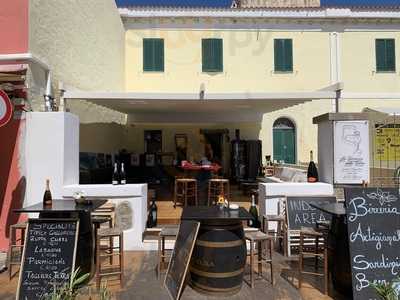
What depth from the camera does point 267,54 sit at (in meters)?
13.4

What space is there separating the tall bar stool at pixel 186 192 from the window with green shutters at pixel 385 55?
32.3 ft

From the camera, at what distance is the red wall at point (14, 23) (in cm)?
565

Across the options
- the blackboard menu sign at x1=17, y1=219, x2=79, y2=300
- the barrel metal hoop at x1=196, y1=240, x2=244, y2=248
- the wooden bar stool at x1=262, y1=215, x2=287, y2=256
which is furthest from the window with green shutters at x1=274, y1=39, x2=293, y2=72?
the blackboard menu sign at x1=17, y1=219, x2=79, y2=300

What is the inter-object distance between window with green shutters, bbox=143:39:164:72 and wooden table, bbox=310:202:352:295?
34.5 feet

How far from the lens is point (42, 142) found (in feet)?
18.3

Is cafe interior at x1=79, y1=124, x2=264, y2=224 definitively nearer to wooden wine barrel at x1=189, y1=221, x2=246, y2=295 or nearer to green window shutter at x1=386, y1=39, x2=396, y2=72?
wooden wine barrel at x1=189, y1=221, x2=246, y2=295

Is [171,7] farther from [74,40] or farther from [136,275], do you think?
[136,275]

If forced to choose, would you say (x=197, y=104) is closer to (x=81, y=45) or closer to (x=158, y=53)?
(x=81, y=45)

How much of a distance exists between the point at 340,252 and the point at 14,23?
597cm

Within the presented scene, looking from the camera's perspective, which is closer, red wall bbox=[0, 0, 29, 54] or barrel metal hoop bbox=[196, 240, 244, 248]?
barrel metal hoop bbox=[196, 240, 244, 248]

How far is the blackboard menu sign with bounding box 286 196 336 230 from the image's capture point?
5332mm

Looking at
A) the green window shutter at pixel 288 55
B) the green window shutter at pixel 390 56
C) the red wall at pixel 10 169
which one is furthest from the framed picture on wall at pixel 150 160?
the green window shutter at pixel 390 56

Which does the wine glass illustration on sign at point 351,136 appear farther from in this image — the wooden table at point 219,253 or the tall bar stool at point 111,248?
the tall bar stool at point 111,248

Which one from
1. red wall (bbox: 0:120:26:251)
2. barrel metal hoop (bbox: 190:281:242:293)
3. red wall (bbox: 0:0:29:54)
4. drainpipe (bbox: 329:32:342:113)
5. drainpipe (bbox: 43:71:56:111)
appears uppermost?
drainpipe (bbox: 329:32:342:113)
